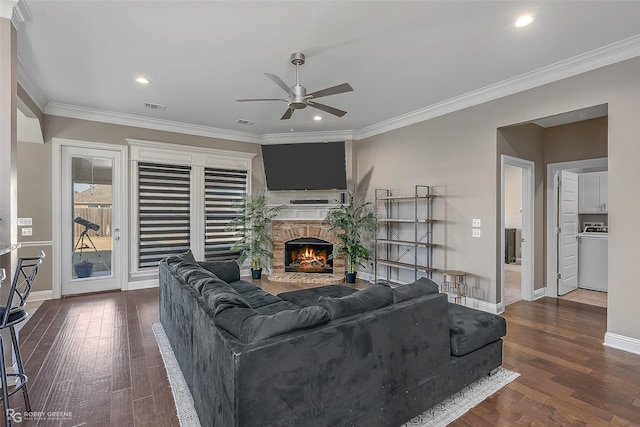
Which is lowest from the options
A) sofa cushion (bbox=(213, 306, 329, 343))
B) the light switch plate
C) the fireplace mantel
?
sofa cushion (bbox=(213, 306, 329, 343))

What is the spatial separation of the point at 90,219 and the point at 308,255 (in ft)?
12.7

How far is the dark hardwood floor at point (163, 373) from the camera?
2090 mm

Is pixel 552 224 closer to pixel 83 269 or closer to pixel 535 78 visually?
pixel 535 78

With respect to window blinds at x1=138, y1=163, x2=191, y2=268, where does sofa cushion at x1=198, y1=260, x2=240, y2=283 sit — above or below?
below

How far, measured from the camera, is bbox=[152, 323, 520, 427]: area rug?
6.63ft

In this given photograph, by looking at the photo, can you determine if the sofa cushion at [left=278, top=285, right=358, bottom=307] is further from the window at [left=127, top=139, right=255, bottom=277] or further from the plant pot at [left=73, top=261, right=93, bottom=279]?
the plant pot at [left=73, top=261, right=93, bottom=279]

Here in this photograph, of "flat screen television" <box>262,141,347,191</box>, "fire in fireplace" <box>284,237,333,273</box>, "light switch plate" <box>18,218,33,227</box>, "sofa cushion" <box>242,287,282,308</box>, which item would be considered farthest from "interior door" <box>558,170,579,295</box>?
"light switch plate" <box>18,218,33,227</box>

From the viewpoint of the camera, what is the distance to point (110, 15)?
102 inches

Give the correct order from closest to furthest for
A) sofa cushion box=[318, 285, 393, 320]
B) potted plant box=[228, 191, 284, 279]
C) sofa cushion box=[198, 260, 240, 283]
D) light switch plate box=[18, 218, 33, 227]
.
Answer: sofa cushion box=[318, 285, 393, 320] < sofa cushion box=[198, 260, 240, 283] < light switch plate box=[18, 218, 33, 227] < potted plant box=[228, 191, 284, 279]

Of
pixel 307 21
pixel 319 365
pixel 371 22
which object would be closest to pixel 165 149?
pixel 307 21

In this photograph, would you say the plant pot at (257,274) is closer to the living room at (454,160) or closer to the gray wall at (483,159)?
the living room at (454,160)

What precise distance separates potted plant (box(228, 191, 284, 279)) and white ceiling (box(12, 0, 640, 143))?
2069 millimetres

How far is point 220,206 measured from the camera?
6.12 metres

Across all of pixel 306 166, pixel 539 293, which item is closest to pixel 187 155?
pixel 306 166
